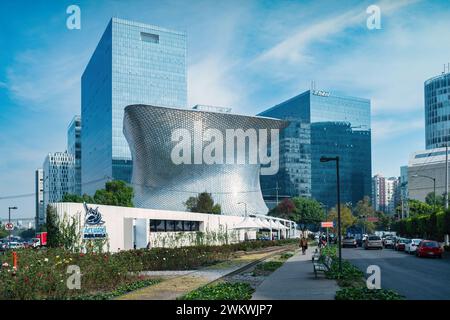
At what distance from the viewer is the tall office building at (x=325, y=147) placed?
6319 inches

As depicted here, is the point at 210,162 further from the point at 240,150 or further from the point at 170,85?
the point at 170,85

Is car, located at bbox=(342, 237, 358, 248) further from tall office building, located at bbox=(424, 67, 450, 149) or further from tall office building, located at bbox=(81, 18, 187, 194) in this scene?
tall office building, located at bbox=(424, 67, 450, 149)

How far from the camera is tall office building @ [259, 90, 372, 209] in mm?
160500

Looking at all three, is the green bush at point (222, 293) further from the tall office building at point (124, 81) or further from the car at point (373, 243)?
the tall office building at point (124, 81)

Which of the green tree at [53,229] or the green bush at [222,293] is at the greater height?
the green tree at [53,229]

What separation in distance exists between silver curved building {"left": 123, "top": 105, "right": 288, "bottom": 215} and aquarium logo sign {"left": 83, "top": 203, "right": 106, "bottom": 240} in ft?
219

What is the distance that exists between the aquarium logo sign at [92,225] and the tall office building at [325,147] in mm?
133500

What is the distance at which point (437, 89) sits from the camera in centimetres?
19662

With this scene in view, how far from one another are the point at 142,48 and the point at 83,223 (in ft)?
408

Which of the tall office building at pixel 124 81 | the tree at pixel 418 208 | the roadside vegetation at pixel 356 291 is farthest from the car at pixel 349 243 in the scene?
the tall office building at pixel 124 81

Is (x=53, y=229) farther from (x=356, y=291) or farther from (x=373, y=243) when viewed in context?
(x=373, y=243)

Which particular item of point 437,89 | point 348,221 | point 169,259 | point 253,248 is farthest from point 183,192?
point 437,89

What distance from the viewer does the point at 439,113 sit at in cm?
19588
